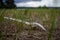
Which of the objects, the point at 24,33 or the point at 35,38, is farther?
the point at 24,33

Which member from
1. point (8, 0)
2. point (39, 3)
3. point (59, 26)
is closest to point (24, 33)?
point (59, 26)

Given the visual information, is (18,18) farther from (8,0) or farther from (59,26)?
(8,0)

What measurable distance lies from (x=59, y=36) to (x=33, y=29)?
0.65 metres

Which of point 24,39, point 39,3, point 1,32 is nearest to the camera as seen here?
point 1,32

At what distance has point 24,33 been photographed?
2953 millimetres

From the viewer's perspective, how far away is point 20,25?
2.66 meters

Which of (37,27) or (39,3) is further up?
(37,27)

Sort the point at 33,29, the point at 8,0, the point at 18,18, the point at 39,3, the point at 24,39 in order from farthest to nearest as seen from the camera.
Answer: the point at 39,3 < the point at 8,0 < the point at 33,29 < the point at 18,18 < the point at 24,39

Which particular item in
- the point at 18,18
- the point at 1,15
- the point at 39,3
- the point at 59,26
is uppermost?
the point at 1,15

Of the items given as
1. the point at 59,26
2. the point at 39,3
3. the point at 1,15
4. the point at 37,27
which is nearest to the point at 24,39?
the point at 1,15

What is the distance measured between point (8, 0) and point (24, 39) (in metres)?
8.97

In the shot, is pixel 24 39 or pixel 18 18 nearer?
pixel 24 39

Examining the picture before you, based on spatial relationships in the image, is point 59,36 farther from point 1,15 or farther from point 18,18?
point 1,15

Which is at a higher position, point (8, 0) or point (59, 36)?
point (59, 36)
